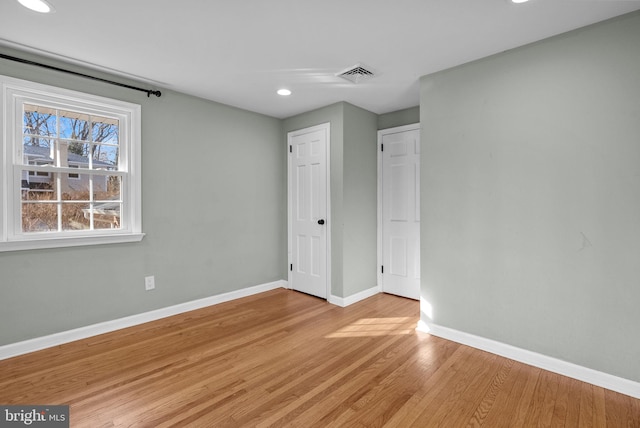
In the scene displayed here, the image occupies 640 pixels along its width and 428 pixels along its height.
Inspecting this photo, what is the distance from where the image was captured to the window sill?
247 centimetres

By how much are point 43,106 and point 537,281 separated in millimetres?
4260

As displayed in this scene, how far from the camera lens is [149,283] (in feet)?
10.6

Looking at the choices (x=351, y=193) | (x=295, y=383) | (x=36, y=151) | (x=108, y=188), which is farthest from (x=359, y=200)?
(x=36, y=151)

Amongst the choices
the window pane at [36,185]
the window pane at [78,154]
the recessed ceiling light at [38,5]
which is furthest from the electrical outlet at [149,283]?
the recessed ceiling light at [38,5]

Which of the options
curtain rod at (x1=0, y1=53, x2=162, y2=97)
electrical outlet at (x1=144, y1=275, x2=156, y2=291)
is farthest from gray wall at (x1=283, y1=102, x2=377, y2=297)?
electrical outlet at (x1=144, y1=275, x2=156, y2=291)

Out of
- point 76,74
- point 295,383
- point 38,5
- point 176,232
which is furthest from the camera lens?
point 176,232

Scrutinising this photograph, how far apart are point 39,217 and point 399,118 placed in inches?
152

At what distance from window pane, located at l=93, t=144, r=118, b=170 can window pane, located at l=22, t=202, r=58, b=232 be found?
0.52 m

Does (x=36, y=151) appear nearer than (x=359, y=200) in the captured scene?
Yes

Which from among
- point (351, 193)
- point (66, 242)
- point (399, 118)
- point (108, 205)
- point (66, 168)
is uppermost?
point (399, 118)

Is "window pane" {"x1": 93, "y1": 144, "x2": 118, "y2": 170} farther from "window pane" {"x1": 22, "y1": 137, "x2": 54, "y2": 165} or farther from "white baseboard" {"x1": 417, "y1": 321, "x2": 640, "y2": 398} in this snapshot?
"white baseboard" {"x1": 417, "y1": 321, "x2": 640, "y2": 398}

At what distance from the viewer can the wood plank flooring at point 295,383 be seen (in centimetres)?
182

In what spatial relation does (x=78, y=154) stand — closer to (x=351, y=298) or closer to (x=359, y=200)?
(x=359, y=200)

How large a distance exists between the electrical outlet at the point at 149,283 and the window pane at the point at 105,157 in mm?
1146
